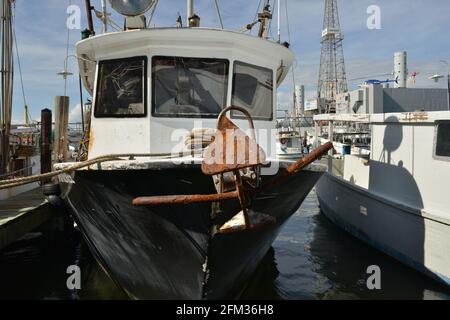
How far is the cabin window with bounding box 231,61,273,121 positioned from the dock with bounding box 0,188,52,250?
15.8ft

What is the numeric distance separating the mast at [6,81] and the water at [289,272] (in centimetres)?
251

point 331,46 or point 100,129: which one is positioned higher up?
point 331,46

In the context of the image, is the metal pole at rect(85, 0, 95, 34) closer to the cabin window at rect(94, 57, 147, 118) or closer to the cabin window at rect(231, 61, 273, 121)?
the cabin window at rect(94, 57, 147, 118)

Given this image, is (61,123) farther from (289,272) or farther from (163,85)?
(289,272)

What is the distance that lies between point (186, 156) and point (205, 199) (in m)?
1.16

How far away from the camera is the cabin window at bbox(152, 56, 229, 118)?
5930 mm

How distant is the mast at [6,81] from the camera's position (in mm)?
10930

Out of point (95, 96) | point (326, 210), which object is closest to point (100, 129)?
point (95, 96)

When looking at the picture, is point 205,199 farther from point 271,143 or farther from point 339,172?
point 339,172

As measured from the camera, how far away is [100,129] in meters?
6.24

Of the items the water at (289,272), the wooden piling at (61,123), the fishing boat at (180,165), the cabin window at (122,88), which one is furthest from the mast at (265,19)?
the wooden piling at (61,123)

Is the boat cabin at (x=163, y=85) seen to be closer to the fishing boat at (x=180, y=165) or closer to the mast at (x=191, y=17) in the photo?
the fishing boat at (x=180, y=165)

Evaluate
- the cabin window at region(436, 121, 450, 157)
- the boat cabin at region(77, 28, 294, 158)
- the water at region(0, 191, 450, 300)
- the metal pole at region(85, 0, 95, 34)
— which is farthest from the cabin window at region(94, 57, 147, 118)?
the cabin window at region(436, 121, 450, 157)

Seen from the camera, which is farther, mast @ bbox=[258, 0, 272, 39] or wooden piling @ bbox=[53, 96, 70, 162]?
wooden piling @ bbox=[53, 96, 70, 162]
